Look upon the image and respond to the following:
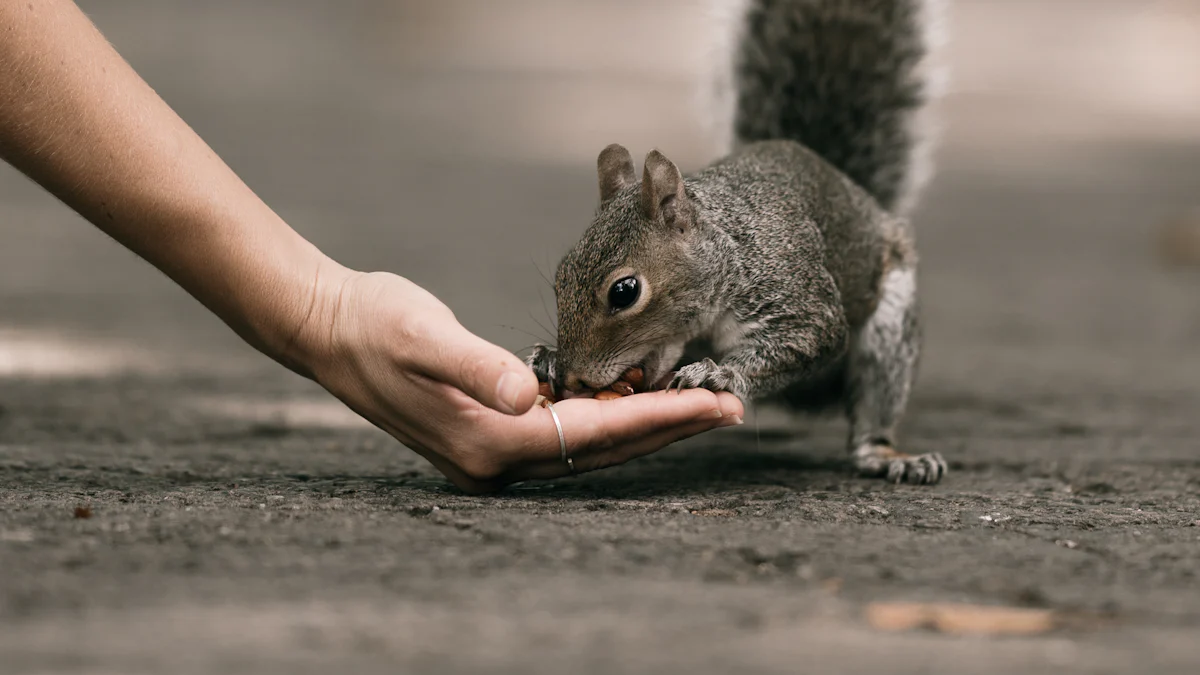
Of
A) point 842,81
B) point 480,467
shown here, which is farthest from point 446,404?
point 842,81

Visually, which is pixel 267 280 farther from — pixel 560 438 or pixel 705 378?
pixel 705 378

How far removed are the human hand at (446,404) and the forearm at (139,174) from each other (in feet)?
0.26

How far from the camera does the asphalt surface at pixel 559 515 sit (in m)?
1.23

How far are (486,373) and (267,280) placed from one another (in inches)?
17.1

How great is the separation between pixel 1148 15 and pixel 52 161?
15.5 metres

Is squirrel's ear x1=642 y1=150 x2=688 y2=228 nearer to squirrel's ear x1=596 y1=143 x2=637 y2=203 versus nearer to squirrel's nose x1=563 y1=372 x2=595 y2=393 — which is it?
squirrel's ear x1=596 y1=143 x2=637 y2=203

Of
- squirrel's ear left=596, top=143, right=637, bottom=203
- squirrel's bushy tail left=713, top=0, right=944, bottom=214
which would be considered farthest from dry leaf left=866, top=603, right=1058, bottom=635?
squirrel's bushy tail left=713, top=0, right=944, bottom=214

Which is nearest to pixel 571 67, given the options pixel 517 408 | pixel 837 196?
pixel 837 196

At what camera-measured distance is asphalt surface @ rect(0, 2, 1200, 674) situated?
1.23 meters

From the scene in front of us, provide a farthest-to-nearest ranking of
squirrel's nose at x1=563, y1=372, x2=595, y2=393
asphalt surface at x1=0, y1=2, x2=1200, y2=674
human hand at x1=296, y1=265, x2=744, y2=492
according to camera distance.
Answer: squirrel's nose at x1=563, y1=372, x2=595, y2=393 → human hand at x1=296, y1=265, x2=744, y2=492 → asphalt surface at x1=0, y1=2, x2=1200, y2=674

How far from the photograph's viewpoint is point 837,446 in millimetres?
2830

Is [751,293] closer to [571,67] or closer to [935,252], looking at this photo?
[935,252]

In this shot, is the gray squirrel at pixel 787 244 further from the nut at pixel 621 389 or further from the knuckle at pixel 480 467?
the knuckle at pixel 480 467

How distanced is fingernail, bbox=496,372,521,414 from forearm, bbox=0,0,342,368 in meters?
0.40
